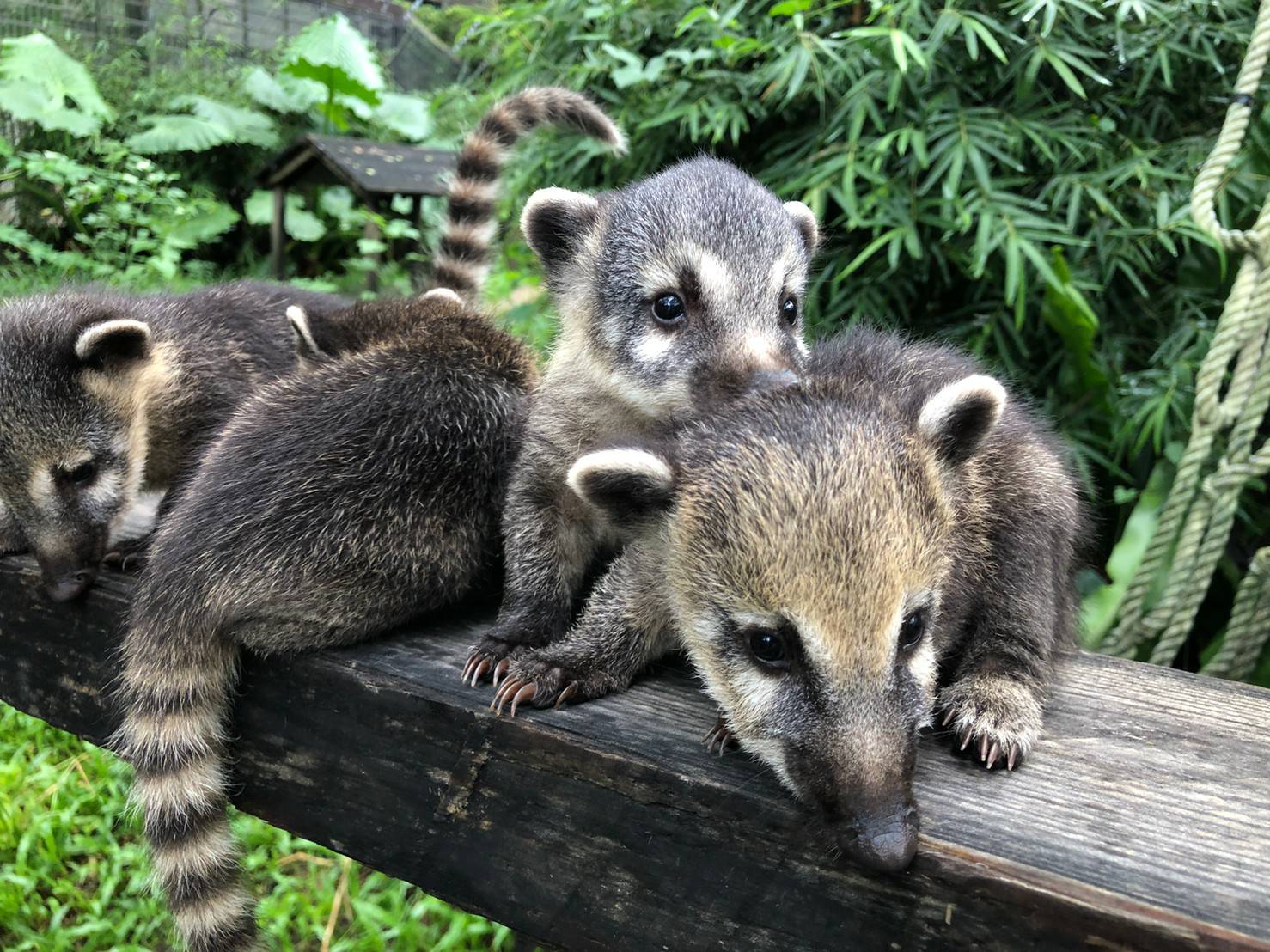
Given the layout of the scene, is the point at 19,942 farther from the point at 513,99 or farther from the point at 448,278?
the point at 513,99

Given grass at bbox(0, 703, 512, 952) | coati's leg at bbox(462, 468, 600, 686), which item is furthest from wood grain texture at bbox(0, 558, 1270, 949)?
grass at bbox(0, 703, 512, 952)

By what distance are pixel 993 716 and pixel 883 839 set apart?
517 millimetres

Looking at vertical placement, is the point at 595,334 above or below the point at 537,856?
above

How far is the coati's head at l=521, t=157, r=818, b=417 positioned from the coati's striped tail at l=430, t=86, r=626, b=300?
808mm

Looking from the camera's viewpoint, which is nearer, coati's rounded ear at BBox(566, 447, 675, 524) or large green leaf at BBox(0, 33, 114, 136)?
coati's rounded ear at BBox(566, 447, 675, 524)

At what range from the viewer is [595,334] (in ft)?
9.96

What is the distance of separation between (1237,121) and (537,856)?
2.65 metres

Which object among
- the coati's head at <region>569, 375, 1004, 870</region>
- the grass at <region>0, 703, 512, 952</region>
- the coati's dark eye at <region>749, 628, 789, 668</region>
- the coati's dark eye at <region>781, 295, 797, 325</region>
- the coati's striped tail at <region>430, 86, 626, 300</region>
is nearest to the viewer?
the coati's head at <region>569, 375, 1004, 870</region>

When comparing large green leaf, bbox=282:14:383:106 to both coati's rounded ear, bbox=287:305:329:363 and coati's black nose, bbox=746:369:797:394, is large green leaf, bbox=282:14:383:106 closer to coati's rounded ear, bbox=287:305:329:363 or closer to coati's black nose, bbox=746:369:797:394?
coati's rounded ear, bbox=287:305:329:363

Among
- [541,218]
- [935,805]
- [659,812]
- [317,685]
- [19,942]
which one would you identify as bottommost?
[19,942]

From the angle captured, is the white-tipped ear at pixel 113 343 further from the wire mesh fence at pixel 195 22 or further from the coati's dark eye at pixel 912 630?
the wire mesh fence at pixel 195 22

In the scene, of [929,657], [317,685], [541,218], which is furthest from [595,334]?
[929,657]

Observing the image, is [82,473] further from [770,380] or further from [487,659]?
[770,380]

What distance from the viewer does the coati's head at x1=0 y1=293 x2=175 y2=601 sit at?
3145 mm
